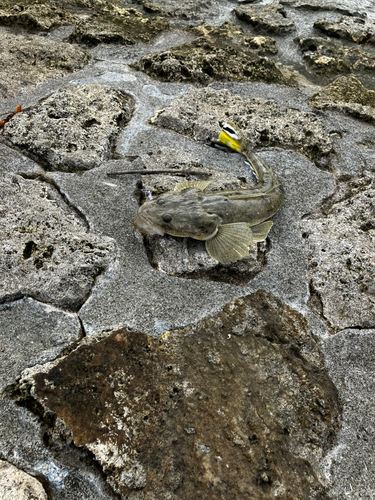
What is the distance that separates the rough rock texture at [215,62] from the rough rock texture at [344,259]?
2.20 meters

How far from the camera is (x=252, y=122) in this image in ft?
12.3

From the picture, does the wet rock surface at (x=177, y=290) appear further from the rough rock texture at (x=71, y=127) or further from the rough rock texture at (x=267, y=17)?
the rough rock texture at (x=267, y=17)

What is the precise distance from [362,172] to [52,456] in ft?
11.0

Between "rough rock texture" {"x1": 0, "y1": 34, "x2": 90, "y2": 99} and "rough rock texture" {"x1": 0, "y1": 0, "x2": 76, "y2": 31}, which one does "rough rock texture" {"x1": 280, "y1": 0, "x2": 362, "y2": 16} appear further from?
"rough rock texture" {"x1": 0, "y1": 34, "x2": 90, "y2": 99}

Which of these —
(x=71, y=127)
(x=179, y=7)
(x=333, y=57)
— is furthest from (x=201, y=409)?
(x=179, y=7)

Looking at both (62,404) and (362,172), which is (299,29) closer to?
(362,172)

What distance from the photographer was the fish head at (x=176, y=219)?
261cm

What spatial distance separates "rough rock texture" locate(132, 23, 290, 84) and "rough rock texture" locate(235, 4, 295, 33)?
1.40 ft

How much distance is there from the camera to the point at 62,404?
Answer: 176 centimetres

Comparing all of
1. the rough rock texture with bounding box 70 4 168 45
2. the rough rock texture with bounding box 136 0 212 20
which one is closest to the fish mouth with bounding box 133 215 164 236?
the rough rock texture with bounding box 70 4 168 45

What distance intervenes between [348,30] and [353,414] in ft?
17.8

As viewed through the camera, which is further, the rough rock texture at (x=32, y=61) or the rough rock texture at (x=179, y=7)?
the rough rock texture at (x=179, y=7)

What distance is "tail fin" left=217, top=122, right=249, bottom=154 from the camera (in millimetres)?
3410

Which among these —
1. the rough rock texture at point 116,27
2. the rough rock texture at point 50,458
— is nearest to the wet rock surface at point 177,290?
the rough rock texture at point 50,458
